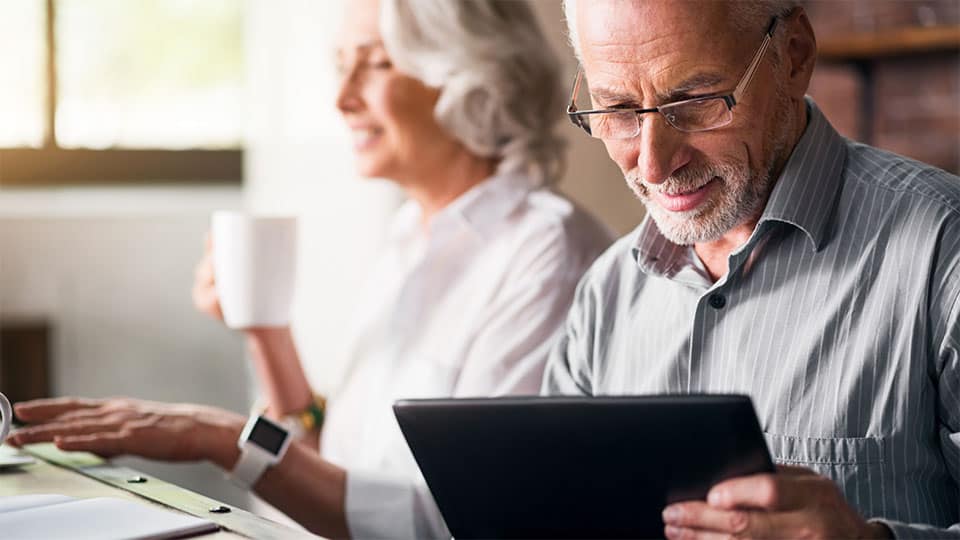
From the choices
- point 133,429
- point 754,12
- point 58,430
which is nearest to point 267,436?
point 133,429

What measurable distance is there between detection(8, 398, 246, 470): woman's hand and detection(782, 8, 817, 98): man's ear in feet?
3.01

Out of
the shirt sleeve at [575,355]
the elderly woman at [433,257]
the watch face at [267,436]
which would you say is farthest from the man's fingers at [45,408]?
the shirt sleeve at [575,355]

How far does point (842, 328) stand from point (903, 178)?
177mm

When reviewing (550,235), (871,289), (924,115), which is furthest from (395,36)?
(924,115)

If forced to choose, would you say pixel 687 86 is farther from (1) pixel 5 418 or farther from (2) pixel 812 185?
(1) pixel 5 418

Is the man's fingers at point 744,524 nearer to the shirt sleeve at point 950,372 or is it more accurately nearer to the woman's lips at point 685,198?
the shirt sleeve at point 950,372

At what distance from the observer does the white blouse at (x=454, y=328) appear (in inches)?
71.2

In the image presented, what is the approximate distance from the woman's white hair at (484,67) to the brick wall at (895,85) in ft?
7.70

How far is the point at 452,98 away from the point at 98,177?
56.2 inches

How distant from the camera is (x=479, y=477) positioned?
1073 millimetres

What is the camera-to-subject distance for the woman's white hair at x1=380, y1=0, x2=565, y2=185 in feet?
6.70

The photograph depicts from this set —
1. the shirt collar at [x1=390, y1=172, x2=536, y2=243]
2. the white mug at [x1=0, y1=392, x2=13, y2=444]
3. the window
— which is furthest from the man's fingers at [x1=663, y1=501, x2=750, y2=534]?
the window

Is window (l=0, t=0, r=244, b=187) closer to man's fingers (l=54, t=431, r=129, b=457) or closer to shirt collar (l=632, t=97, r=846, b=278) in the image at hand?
man's fingers (l=54, t=431, r=129, b=457)

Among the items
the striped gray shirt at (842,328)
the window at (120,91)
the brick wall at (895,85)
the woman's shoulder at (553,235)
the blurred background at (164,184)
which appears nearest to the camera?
the striped gray shirt at (842,328)
